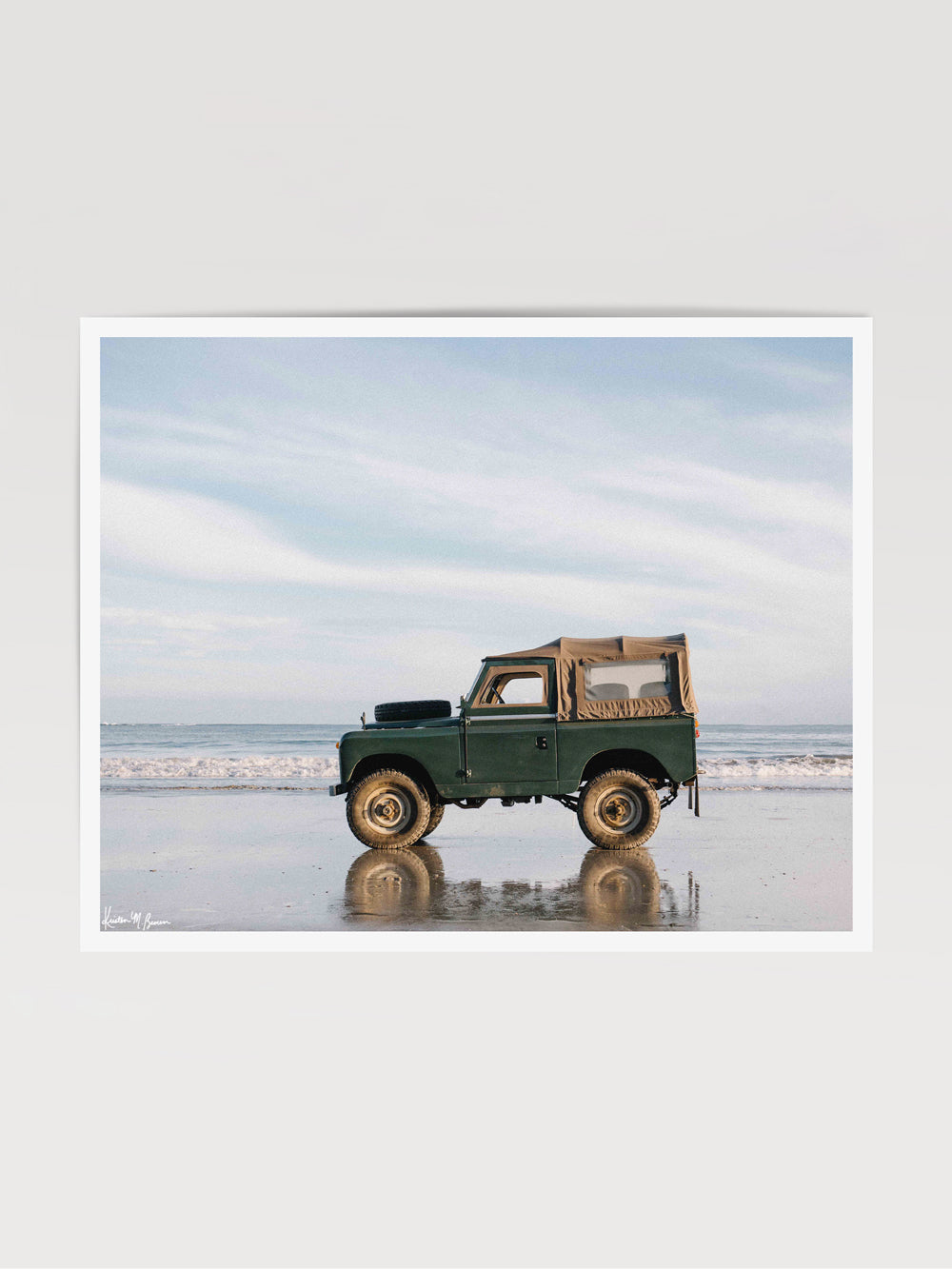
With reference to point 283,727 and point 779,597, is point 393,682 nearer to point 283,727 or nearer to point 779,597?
point 779,597

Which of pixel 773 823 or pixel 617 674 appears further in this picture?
pixel 773 823

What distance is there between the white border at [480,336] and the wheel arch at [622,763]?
2771 mm

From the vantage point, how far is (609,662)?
344 inches

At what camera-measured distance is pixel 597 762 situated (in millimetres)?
8680

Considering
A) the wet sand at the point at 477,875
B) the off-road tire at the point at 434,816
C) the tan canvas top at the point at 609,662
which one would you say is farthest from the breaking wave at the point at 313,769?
the off-road tire at the point at 434,816

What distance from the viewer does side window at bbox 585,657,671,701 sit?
8.66m

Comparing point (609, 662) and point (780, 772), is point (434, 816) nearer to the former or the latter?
point (609, 662)

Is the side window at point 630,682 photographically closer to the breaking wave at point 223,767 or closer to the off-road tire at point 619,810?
the off-road tire at point 619,810

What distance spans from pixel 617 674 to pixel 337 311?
4449mm

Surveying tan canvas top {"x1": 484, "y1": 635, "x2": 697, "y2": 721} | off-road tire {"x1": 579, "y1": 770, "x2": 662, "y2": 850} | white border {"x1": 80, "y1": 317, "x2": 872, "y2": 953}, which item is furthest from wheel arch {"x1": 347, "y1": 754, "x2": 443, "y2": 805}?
white border {"x1": 80, "y1": 317, "x2": 872, "y2": 953}

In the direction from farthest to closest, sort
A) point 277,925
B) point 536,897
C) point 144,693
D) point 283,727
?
1. point 283,727
2. point 144,693
3. point 536,897
4. point 277,925

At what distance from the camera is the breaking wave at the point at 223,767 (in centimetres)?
1858

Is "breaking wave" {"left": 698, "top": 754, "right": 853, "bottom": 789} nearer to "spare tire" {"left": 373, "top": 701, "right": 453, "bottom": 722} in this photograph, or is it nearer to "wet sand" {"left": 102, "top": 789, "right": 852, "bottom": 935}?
"wet sand" {"left": 102, "top": 789, "right": 852, "bottom": 935}

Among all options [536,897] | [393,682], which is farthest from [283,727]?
[536,897]
